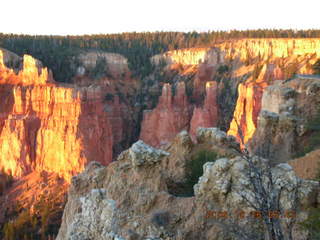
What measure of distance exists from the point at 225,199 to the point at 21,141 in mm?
30629

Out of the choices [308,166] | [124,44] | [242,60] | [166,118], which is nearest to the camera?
[308,166]

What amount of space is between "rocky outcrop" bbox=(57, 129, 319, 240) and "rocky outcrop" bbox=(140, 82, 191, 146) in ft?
103

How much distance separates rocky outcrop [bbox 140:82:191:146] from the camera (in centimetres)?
3906

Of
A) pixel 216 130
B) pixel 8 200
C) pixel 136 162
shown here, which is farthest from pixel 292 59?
pixel 136 162

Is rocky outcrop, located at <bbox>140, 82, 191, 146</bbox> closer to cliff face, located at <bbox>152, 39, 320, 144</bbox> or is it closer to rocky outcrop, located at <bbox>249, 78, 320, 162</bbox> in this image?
cliff face, located at <bbox>152, 39, 320, 144</bbox>

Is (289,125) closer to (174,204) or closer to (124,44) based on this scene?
(174,204)

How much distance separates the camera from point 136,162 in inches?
285

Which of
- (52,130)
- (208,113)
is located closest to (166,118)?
(208,113)

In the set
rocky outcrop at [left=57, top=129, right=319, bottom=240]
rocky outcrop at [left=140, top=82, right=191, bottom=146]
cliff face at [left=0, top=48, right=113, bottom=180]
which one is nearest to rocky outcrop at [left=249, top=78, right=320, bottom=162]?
rocky outcrop at [left=57, top=129, right=319, bottom=240]

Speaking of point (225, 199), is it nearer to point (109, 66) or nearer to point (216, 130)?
point (216, 130)

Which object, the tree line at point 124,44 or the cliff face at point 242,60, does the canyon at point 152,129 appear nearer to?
the cliff face at point 242,60

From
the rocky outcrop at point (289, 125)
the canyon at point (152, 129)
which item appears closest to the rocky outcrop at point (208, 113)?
the canyon at point (152, 129)

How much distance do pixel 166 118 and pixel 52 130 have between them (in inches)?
425

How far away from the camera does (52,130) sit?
33625 millimetres
